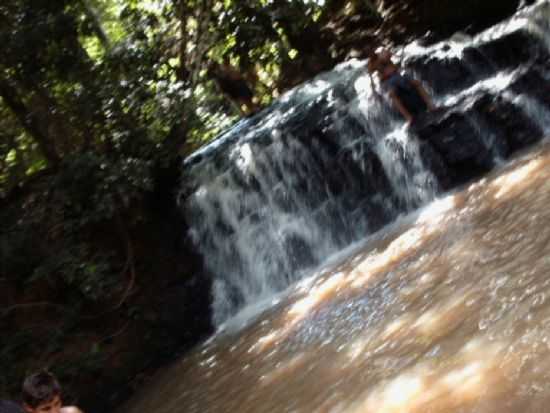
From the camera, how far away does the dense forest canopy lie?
9.48 metres

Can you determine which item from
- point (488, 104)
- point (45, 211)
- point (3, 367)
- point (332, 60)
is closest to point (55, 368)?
point (3, 367)

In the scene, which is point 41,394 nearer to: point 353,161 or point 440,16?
point 353,161

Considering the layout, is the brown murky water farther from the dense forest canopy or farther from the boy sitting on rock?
the boy sitting on rock

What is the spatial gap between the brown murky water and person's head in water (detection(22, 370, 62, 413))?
5.76 ft

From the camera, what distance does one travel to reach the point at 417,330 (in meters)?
4.86

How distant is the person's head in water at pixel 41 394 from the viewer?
374 centimetres

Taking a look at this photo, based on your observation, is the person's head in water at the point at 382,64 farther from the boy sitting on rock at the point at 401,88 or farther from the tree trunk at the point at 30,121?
the tree trunk at the point at 30,121

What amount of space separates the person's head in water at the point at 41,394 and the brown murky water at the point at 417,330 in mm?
1756

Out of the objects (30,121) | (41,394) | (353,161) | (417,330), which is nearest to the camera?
(41,394)

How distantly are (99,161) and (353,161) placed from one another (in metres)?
3.91

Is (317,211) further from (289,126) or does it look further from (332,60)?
(332,60)

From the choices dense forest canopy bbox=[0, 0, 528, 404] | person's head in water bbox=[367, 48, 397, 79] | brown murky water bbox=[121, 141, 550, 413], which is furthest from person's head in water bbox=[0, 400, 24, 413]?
person's head in water bbox=[367, 48, 397, 79]

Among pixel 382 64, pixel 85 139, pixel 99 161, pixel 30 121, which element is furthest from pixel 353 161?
pixel 30 121

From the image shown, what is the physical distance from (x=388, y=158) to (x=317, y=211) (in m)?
1.39
